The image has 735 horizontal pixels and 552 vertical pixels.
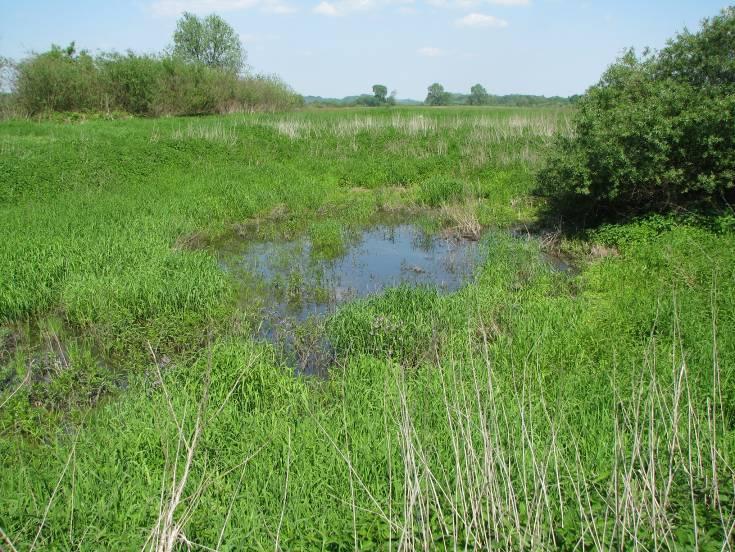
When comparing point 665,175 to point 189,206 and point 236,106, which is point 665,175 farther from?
point 236,106

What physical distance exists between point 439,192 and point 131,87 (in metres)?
25.1

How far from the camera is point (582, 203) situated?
1064cm

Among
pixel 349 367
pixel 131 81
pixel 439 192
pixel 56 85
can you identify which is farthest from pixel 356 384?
pixel 131 81

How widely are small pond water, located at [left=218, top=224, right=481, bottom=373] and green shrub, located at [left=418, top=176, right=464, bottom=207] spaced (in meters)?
1.70

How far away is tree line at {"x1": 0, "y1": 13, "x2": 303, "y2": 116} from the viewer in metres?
27.9

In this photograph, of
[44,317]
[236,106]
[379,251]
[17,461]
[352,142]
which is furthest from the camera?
[236,106]

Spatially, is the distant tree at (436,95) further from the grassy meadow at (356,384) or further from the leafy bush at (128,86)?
the grassy meadow at (356,384)

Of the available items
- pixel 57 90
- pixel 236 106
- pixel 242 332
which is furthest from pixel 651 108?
pixel 236 106

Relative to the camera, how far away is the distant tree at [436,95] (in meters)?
102

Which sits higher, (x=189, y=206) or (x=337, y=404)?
(x=189, y=206)

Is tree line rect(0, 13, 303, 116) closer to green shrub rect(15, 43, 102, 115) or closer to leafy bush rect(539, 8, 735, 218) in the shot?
green shrub rect(15, 43, 102, 115)

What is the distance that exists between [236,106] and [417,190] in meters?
25.9

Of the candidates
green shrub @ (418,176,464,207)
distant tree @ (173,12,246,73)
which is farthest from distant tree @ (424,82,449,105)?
green shrub @ (418,176,464,207)

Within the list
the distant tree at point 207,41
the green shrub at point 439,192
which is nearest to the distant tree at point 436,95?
the distant tree at point 207,41
